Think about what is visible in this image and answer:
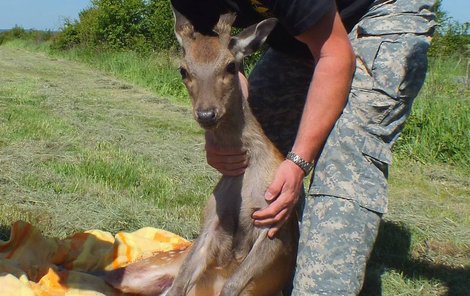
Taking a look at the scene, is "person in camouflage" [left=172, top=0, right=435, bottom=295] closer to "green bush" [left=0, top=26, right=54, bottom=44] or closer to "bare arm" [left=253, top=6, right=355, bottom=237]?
"bare arm" [left=253, top=6, right=355, bottom=237]

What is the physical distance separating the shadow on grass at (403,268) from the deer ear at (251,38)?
5.73ft

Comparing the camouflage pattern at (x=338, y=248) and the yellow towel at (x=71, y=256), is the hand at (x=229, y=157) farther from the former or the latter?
the yellow towel at (x=71, y=256)

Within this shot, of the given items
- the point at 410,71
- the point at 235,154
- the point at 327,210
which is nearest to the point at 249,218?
the point at 235,154

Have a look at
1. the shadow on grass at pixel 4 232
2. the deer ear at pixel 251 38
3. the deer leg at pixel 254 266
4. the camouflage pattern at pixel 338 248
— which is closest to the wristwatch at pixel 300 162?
the camouflage pattern at pixel 338 248

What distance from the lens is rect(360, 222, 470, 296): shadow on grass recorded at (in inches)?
178

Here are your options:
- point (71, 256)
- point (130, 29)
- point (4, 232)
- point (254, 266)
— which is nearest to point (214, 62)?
point (254, 266)

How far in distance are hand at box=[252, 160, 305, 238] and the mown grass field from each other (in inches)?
47.7

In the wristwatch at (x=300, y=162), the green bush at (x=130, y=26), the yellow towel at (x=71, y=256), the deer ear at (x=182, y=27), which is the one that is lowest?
the yellow towel at (x=71, y=256)

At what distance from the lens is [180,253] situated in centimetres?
450

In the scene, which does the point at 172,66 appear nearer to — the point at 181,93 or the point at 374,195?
the point at 181,93

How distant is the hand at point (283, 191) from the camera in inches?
137

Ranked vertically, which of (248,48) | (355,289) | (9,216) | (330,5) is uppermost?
(330,5)

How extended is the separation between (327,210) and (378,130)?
48 centimetres

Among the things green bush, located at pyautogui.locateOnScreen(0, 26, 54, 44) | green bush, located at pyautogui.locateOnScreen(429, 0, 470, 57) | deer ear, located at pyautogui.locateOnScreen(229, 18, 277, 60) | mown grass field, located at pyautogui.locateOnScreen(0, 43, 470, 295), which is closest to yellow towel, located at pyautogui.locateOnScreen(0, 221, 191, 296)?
mown grass field, located at pyautogui.locateOnScreen(0, 43, 470, 295)
